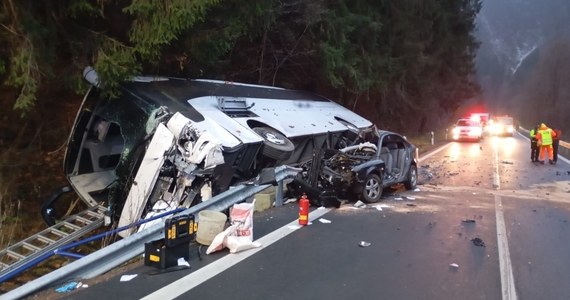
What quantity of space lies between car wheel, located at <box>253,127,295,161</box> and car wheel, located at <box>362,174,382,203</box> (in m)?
1.59

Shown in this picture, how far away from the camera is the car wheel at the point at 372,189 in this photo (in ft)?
28.1

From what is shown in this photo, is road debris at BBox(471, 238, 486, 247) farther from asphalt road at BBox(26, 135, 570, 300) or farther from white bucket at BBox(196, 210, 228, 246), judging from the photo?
white bucket at BBox(196, 210, 228, 246)

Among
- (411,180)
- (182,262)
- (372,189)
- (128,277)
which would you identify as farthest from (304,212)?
(411,180)

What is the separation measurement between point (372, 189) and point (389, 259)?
3536 millimetres

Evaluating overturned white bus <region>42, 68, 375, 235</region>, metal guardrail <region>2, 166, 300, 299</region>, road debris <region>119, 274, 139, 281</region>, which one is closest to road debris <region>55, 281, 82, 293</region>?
metal guardrail <region>2, 166, 300, 299</region>

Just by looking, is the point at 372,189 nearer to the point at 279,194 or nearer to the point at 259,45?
the point at 279,194

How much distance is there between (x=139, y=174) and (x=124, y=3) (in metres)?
3.33

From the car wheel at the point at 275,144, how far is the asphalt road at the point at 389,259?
3.44ft

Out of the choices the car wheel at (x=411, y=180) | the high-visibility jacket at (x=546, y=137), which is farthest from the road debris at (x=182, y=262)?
the high-visibility jacket at (x=546, y=137)

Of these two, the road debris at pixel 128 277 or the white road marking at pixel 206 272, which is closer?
the white road marking at pixel 206 272

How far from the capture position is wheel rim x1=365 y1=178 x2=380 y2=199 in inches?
342

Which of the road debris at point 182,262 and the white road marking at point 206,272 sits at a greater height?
the road debris at point 182,262

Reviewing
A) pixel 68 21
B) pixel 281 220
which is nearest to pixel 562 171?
pixel 281 220

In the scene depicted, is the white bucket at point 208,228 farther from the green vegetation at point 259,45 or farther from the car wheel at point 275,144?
the green vegetation at point 259,45
